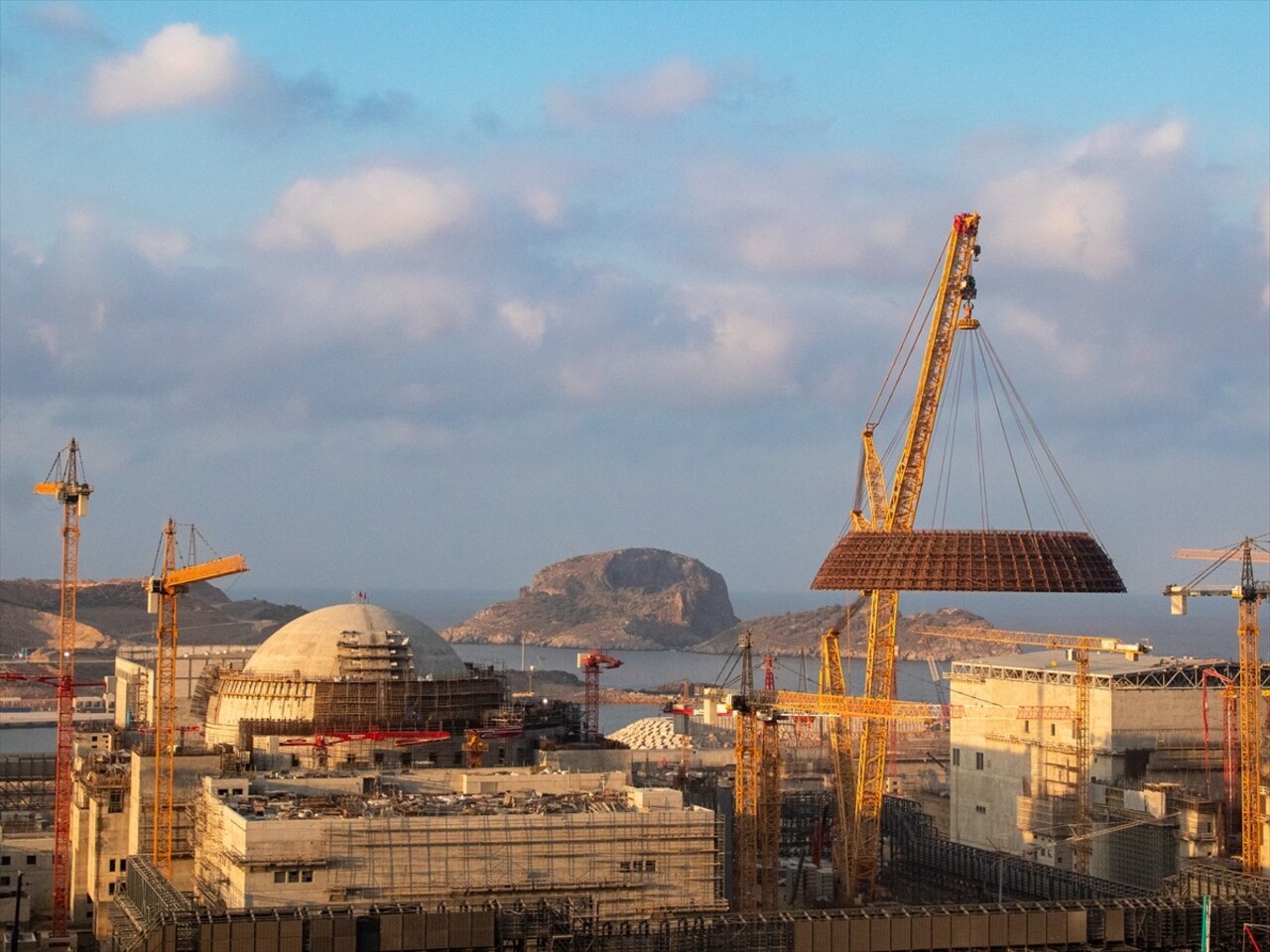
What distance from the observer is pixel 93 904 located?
92.1m

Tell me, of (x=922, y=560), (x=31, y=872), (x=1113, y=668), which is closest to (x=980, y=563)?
(x=922, y=560)

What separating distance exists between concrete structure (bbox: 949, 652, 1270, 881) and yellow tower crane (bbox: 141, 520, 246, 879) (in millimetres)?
47208

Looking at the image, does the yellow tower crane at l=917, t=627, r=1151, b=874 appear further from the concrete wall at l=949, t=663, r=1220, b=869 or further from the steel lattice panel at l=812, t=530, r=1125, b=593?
the steel lattice panel at l=812, t=530, r=1125, b=593

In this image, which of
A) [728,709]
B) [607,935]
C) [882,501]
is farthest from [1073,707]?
[607,935]

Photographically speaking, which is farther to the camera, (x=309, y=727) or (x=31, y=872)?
(x=309, y=727)

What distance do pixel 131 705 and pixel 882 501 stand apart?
5823 centimetres

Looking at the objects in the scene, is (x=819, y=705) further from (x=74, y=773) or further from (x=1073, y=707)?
(x=74, y=773)

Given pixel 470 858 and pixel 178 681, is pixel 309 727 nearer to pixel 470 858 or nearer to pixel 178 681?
pixel 470 858

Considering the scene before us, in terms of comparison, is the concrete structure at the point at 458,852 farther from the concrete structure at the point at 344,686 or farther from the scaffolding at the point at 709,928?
the concrete structure at the point at 344,686

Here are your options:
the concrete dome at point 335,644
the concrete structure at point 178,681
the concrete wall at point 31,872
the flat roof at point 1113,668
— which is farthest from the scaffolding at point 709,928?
the concrete structure at point 178,681

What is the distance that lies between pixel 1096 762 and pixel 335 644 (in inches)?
1727

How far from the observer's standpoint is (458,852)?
7262 cm

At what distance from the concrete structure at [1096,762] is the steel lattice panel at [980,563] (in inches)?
506

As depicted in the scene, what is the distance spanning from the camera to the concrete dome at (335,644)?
106 metres
